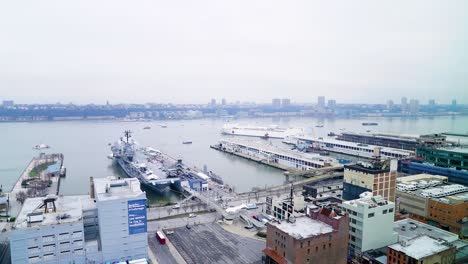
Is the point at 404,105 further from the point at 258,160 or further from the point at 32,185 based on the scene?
the point at 32,185

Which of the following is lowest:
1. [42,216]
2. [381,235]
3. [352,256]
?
[352,256]

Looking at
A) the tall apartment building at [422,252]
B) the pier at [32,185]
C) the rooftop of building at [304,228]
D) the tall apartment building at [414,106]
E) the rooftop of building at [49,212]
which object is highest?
the tall apartment building at [414,106]

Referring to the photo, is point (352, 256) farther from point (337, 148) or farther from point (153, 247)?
point (337, 148)

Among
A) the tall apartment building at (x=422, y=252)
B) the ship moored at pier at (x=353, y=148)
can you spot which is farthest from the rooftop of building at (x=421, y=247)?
the ship moored at pier at (x=353, y=148)

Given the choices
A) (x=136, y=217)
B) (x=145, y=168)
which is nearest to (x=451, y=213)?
(x=136, y=217)

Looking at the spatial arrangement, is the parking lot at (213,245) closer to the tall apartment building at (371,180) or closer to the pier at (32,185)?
the tall apartment building at (371,180)

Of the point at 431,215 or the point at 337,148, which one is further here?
the point at 337,148

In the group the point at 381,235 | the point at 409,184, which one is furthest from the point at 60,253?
the point at 409,184
